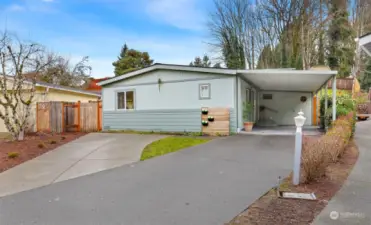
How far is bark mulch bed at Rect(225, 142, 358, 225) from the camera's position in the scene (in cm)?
318

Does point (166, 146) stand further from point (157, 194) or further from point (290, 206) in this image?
point (290, 206)

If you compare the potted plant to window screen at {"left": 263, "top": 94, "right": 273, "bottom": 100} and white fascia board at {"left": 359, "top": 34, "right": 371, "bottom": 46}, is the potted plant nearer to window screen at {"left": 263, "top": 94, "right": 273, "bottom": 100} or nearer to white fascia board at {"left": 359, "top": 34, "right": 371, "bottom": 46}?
window screen at {"left": 263, "top": 94, "right": 273, "bottom": 100}

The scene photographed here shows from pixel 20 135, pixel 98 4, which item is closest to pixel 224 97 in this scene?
pixel 98 4

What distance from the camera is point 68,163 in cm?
669

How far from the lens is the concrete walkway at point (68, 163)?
518 cm

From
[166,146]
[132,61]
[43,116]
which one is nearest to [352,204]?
[166,146]

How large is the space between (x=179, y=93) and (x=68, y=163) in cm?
648

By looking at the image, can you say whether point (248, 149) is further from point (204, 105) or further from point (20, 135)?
point (20, 135)

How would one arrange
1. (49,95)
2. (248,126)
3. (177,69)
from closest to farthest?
(248,126), (177,69), (49,95)

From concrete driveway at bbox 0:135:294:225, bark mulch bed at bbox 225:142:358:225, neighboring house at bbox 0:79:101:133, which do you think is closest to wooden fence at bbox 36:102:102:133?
neighboring house at bbox 0:79:101:133

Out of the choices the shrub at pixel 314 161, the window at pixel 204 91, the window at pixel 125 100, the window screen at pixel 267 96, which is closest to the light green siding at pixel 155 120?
the window at pixel 125 100

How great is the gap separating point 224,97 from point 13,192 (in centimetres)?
839

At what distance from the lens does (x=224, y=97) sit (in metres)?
11.2

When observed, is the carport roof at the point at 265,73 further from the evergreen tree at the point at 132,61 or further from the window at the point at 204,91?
the evergreen tree at the point at 132,61
